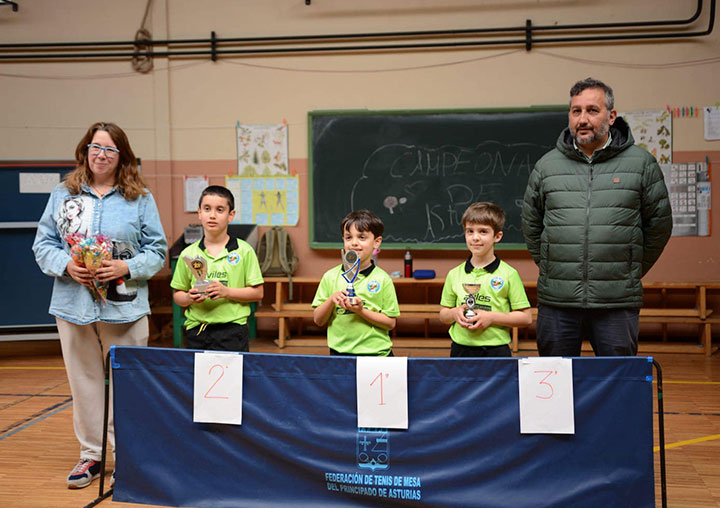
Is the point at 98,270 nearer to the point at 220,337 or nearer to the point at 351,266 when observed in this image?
the point at 220,337

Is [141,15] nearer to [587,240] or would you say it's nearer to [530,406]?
[587,240]

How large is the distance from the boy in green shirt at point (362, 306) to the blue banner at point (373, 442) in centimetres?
49

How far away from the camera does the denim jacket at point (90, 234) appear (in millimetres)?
2537

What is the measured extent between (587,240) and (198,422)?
1.66 meters

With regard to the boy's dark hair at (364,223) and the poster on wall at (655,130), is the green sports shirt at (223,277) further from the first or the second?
the poster on wall at (655,130)

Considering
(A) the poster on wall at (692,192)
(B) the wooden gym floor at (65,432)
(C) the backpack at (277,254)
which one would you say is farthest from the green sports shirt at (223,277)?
(A) the poster on wall at (692,192)

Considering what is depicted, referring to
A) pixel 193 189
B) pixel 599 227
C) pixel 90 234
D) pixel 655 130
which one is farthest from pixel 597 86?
pixel 193 189

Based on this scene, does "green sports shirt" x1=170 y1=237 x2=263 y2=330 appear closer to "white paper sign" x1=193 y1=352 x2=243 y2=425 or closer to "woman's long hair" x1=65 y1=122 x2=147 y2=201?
"woman's long hair" x1=65 y1=122 x2=147 y2=201

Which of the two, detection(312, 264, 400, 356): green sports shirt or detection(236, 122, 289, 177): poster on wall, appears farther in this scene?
detection(236, 122, 289, 177): poster on wall

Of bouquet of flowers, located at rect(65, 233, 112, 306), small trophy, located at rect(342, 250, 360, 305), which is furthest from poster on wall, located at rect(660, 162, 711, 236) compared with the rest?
bouquet of flowers, located at rect(65, 233, 112, 306)

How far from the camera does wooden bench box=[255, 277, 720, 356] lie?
5121 millimetres

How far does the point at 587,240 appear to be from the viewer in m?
2.43

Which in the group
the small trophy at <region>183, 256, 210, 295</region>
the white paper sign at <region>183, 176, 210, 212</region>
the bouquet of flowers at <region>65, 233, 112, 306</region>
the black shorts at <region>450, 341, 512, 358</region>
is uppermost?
the white paper sign at <region>183, 176, 210, 212</region>

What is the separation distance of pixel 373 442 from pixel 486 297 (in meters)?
0.84
